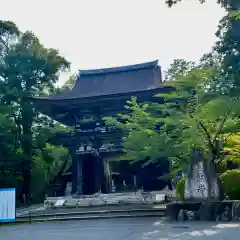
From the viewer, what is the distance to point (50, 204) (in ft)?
65.9

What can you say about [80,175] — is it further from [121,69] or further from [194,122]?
[194,122]

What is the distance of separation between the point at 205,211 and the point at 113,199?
26.2 ft

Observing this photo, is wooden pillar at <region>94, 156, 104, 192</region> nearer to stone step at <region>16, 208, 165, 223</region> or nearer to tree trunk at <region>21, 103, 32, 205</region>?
stone step at <region>16, 208, 165, 223</region>

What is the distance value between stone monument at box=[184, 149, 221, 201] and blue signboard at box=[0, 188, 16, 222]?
6862mm

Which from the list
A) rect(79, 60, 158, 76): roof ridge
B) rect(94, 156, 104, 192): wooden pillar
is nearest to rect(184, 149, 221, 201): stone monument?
rect(94, 156, 104, 192): wooden pillar

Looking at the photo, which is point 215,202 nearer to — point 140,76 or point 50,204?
point 50,204

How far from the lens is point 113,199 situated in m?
19.3

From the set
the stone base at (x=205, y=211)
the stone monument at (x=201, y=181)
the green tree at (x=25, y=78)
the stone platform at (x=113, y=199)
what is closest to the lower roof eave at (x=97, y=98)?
the green tree at (x=25, y=78)

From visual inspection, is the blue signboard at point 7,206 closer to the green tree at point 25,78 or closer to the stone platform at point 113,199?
the stone platform at point 113,199

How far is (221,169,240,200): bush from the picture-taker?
575 inches

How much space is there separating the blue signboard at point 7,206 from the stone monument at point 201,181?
6.86 meters

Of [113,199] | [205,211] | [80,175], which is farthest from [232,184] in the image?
[80,175]

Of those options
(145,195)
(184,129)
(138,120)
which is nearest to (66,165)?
(145,195)

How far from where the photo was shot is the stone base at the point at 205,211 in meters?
11.9
